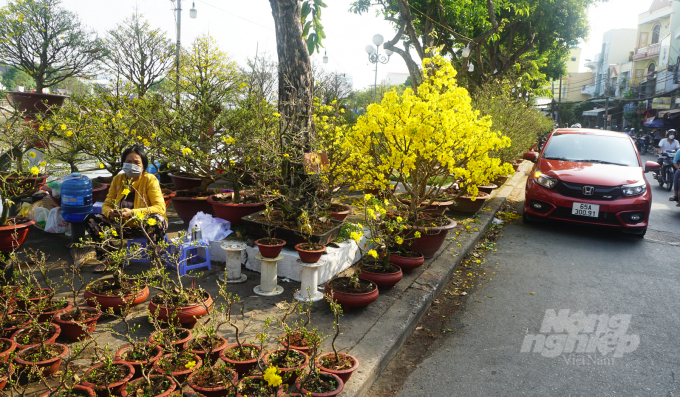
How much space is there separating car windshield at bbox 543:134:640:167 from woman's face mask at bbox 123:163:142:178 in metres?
6.42

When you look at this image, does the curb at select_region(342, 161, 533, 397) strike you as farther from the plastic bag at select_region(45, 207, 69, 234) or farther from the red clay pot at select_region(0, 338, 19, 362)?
the plastic bag at select_region(45, 207, 69, 234)

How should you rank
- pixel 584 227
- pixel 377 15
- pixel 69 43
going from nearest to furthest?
1. pixel 584 227
2. pixel 69 43
3. pixel 377 15

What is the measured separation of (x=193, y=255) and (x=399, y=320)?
2147 mm

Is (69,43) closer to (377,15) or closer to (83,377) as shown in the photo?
(377,15)

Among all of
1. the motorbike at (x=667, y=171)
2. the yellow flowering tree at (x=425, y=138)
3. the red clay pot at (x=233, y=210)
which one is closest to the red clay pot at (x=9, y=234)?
the red clay pot at (x=233, y=210)

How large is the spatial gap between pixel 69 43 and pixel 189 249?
44.1 feet

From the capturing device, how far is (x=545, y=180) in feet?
22.9

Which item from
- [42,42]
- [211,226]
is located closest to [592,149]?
[211,226]

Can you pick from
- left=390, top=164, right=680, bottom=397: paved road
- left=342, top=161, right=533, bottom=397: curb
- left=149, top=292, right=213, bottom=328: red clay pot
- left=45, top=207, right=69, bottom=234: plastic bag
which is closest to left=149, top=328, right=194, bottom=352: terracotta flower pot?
left=149, top=292, right=213, bottom=328: red clay pot

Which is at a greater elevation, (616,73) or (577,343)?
(616,73)

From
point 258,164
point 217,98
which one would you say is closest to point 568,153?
point 258,164

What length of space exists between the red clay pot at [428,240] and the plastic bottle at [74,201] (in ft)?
12.1

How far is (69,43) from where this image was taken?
14500 millimetres

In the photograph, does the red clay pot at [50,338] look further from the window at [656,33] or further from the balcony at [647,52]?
the window at [656,33]
